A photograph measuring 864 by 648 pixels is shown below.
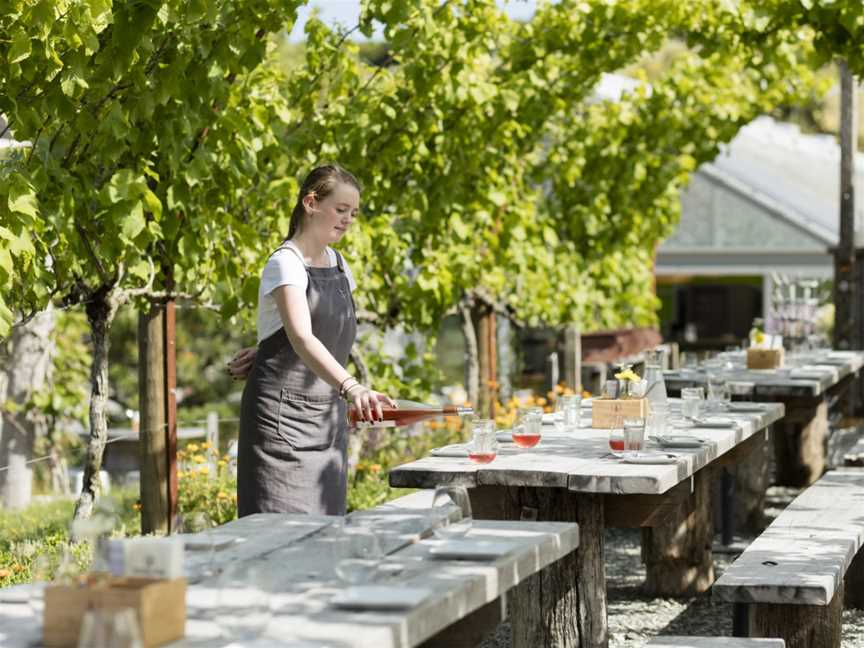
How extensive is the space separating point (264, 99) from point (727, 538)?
131 inches

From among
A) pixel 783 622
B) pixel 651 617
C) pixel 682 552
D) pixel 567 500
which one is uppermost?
pixel 567 500

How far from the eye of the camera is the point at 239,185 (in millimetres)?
6824

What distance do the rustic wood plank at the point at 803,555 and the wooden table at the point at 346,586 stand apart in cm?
103

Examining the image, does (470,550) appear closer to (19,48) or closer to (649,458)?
(649,458)

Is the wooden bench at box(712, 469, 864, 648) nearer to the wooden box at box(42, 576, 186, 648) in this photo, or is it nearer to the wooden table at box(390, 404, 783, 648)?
the wooden table at box(390, 404, 783, 648)

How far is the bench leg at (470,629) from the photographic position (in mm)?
3203

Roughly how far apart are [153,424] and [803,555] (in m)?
3.33

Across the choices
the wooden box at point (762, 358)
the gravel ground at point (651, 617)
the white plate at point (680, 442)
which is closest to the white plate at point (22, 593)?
the white plate at point (680, 442)

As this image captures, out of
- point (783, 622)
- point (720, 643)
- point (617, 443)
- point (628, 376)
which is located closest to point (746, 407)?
point (628, 376)

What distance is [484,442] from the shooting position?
450 centimetres

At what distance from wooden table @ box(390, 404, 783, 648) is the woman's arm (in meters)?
0.60

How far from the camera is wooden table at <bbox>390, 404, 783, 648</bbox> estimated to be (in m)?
4.46

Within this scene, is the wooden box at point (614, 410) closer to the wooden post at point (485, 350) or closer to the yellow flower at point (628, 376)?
the yellow flower at point (628, 376)

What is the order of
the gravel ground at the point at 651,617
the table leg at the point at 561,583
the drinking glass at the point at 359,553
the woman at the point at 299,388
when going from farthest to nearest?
the gravel ground at the point at 651,617 → the table leg at the point at 561,583 → the woman at the point at 299,388 → the drinking glass at the point at 359,553
